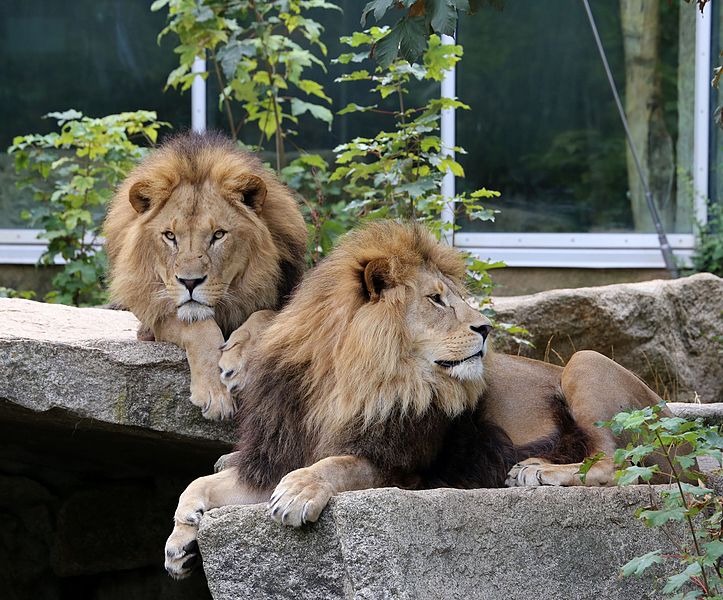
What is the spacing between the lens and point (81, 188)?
24.4 feet

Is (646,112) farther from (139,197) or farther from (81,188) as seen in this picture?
(139,197)

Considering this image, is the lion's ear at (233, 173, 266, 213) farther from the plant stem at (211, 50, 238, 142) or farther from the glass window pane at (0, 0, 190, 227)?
the glass window pane at (0, 0, 190, 227)

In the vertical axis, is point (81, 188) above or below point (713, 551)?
above

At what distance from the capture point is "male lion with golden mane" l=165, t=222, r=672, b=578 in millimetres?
3592

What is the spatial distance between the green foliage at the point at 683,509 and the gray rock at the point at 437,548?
11cm

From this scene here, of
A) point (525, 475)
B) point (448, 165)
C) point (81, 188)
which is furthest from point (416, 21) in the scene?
point (81, 188)

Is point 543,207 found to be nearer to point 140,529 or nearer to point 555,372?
point 140,529

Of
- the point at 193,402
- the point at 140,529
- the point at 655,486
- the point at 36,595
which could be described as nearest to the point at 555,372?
the point at 655,486

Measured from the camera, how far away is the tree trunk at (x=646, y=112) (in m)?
8.49

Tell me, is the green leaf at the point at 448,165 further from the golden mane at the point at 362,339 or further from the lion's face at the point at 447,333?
the lion's face at the point at 447,333

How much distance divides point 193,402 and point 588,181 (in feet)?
16.3

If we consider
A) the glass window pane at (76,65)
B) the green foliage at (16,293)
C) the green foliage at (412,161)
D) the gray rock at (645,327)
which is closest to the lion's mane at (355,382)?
the green foliage at (412,161)

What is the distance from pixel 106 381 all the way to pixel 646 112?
5333 mm

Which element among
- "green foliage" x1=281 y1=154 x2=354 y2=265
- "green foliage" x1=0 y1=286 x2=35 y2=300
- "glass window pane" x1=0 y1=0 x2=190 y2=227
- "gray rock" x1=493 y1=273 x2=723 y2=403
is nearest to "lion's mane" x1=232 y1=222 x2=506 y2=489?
"green foliage" x1=281 y1=154 x2=354 y2=265
